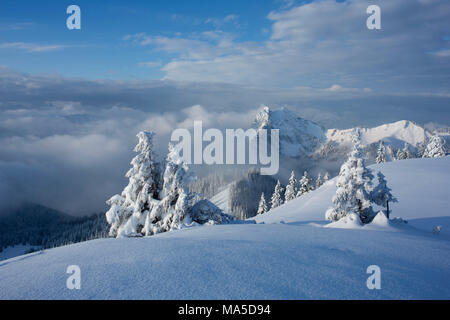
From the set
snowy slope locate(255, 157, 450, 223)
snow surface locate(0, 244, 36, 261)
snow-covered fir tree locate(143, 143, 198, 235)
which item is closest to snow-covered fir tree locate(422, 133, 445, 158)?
snowy slope locate(255, 157, 450, 223)

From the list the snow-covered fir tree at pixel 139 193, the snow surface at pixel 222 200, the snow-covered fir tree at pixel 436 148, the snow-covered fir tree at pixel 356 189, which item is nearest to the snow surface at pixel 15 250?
the snow surface at pixel 222 200

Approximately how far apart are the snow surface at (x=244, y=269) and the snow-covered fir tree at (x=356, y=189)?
9.27 meters

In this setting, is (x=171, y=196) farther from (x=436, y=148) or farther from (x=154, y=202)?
(x=436, y=148)

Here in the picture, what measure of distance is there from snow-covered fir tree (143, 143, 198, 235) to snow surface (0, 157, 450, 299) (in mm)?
11348

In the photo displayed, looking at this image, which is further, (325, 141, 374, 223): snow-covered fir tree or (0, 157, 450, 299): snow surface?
(325, 141, 374, 223): snow-covered fir tree

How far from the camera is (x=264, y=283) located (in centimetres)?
475

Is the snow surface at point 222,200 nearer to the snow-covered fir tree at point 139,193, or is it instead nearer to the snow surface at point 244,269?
the snow-covered fir tree at point 139,193

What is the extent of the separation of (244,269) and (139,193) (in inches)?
683

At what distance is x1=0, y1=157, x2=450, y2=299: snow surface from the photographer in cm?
450

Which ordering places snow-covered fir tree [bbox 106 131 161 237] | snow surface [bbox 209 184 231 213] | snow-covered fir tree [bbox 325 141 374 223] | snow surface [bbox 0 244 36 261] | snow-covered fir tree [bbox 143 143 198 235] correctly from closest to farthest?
snow-covered fir tree [bbox 325 141 374 223] → snow-covered fir tree [bbox 143 143 198 235] → snow-covered fir tree [bbox 106 131 161 237] → snow surface [bbox 209 184 231 213] → snow surface [bbox 0 244 36 261]

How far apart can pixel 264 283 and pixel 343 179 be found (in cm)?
1561

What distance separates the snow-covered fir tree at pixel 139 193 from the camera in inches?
813

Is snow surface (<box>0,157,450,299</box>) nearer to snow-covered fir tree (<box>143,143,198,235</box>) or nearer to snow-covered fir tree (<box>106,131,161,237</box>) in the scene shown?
snow-covered fir tree (<box>143,143,198,235</box>)

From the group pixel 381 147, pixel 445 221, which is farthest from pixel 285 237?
pixel 381 147
